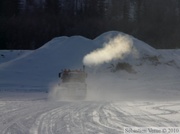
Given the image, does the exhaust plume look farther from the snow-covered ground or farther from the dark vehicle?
the dark vehicle

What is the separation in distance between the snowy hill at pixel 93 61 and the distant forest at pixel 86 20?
84.4 feet

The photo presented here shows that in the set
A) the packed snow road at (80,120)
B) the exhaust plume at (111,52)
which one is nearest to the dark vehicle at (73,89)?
the packed snow road at (80,120)

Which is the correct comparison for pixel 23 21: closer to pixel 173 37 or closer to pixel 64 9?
pixel 64 9

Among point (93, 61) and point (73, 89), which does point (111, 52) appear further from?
point (73, 89)

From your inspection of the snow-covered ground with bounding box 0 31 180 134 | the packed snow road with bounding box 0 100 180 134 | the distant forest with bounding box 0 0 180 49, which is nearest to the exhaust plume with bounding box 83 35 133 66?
the snow-covered ground with bounding box 0 31 180 134

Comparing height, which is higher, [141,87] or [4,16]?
[4,16]

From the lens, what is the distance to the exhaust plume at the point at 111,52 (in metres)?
50.6

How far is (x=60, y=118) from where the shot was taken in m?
16.8

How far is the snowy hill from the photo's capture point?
45812mm

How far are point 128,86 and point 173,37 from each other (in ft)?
159

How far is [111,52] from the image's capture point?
2057 inches

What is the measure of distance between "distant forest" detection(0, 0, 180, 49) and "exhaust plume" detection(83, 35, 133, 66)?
26.8 m

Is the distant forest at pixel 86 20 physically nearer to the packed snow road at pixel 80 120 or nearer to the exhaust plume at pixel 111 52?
the exhaust plume at pixel 111 52

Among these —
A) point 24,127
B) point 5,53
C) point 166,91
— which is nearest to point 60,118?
point 24,127
